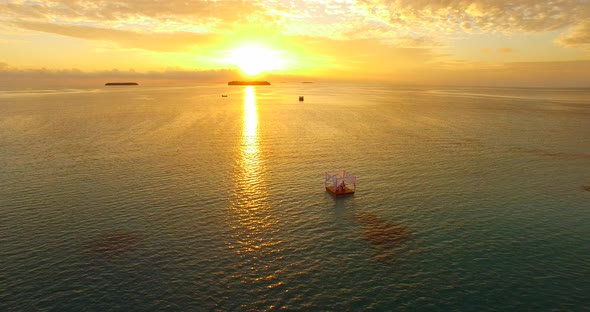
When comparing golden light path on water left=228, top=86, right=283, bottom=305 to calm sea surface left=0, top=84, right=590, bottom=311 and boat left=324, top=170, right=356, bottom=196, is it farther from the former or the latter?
boat left=324, top=170, right=356, bottom=196

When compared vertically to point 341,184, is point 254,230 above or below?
below

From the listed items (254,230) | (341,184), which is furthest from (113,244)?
(341,184)

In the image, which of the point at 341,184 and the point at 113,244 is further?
the point at 341,184

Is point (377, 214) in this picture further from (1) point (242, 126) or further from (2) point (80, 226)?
(1) point (242, 126)

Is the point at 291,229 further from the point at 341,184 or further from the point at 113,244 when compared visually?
the point at 113,244

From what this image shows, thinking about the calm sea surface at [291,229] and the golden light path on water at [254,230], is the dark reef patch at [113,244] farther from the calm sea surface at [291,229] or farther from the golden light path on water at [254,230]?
the golden light path on water at [254,230]

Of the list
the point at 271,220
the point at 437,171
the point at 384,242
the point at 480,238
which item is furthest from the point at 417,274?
the point at 437,171
